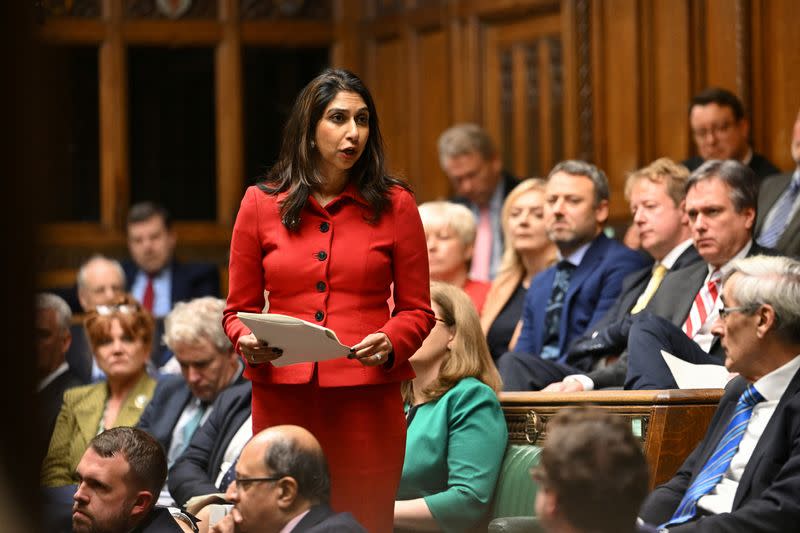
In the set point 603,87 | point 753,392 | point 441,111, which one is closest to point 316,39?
point 441,111

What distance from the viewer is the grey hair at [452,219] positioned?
5.09 metres

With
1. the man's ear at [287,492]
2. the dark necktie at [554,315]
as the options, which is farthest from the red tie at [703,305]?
the man's ear at [287,492]

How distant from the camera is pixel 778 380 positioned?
9.13ft

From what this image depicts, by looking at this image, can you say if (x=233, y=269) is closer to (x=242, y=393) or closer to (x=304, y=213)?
(x=304, y=213)

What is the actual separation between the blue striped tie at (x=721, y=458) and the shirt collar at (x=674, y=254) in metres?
1.54

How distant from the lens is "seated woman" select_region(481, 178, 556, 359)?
5031 millimetres

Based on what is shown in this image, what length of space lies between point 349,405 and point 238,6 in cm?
621

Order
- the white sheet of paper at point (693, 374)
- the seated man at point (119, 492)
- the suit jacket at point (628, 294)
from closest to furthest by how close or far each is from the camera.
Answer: the seated man at point (119, 492) < the white sheet of paper at point (693, 374) < the suit jacket at point (628, 294)

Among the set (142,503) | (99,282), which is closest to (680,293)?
(142,503)

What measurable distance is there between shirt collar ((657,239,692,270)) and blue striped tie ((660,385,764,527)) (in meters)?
1.54

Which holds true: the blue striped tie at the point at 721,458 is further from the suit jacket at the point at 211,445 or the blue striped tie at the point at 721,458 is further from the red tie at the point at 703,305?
the suit jacket at the point at 211,445

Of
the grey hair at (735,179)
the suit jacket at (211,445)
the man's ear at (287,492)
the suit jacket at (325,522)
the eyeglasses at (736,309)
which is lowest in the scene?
the suit jacket at (211,445)

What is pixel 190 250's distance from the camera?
815cm

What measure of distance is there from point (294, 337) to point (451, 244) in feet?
9.36
